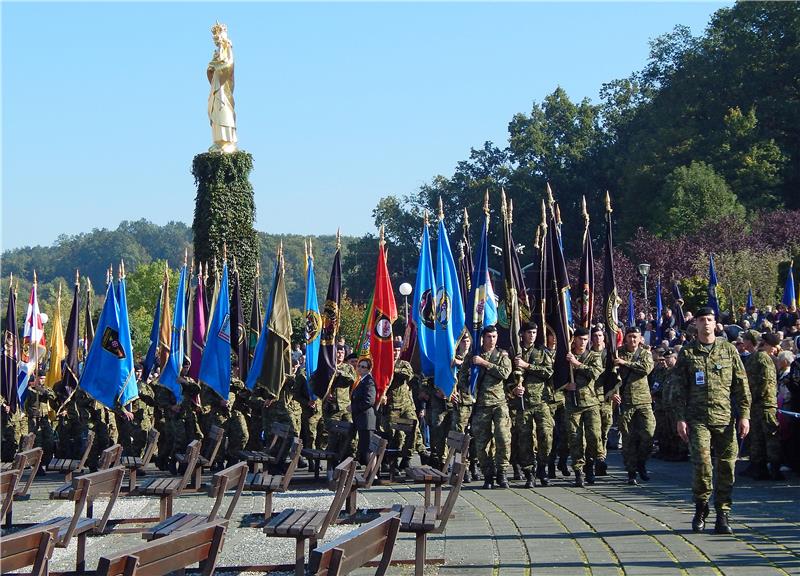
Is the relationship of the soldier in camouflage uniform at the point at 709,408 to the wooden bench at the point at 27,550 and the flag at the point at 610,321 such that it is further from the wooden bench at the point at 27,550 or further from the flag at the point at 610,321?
the wooden bench at the point at 27,550

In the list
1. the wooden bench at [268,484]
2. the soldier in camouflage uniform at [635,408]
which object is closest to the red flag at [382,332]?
the soldier in camouflage uniform at [635,408]

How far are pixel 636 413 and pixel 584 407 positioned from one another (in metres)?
0.70

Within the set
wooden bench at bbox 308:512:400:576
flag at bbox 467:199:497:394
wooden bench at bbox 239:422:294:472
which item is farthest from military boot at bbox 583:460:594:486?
wooden bench at bbox 308:512:400:576

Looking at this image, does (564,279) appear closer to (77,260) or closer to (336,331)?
(336,331)

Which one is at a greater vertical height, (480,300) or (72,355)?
(480,300)

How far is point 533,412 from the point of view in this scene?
15820mm

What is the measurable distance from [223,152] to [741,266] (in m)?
18.5

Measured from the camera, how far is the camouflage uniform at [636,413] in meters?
15.4

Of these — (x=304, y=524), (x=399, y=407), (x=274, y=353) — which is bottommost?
(x=304, y=524)

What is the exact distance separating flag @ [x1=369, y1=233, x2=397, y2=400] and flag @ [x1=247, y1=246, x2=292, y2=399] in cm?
158

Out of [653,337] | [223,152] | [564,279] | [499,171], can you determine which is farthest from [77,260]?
Result: [564,279]

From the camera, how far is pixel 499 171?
238 ft

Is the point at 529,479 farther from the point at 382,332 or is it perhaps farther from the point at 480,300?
the point at 382,332

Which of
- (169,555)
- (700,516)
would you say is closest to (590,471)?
(700,516)
